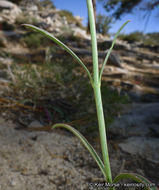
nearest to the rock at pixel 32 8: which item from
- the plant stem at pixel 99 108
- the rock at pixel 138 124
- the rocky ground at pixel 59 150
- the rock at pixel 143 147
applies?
the rocky ground at pixel 59 150

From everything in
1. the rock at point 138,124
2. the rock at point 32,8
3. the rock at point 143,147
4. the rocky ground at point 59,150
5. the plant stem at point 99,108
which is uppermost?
the rock at point 32,8

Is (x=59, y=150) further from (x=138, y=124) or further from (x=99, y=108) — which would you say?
(x=138, y=124)

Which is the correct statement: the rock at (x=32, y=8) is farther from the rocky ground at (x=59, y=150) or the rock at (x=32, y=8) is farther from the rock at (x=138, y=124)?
the rock at (x=138, y=124)

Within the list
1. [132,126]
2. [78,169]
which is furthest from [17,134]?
[132,126]

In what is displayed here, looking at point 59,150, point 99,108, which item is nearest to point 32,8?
point 59,150

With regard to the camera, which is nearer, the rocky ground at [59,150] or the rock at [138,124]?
the rocky ground at [59,150]

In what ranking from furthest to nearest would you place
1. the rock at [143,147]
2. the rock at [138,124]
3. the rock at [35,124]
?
the rock at [138,124], the rock at [35,124], the rock at [143,147]

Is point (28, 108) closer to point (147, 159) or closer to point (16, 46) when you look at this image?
point (147, 159)
